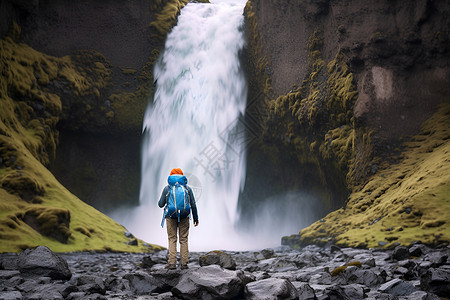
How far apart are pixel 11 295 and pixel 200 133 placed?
20230 millimetres

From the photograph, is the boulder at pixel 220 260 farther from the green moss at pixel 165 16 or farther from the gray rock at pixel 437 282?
the green moss at pixel 165 16

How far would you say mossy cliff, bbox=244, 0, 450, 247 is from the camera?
1151cm

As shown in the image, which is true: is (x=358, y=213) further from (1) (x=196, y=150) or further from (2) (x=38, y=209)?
(1) (x=196, y=150)

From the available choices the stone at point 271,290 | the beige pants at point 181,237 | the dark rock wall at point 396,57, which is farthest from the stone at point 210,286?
the dark rock wall at point 396,57

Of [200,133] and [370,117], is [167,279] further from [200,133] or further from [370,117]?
[200,133]

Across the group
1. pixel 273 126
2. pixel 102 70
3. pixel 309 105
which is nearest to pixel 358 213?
pixel 309 105

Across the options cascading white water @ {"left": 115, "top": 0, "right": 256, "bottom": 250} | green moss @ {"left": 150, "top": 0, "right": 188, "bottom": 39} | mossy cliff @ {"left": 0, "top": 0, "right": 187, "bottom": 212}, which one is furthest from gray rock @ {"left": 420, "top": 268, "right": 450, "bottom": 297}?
green moss @ {"left": 150, "top": 0, "right": 188, "bottom": 39}

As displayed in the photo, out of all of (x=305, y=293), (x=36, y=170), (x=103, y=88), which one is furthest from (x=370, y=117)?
(x=103, y=88)

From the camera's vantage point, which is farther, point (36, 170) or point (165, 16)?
point (165, 16)

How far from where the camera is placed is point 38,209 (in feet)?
38.6

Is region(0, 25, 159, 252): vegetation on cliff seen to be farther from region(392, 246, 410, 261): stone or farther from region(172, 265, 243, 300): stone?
region(392, 246, 410, 261): stone

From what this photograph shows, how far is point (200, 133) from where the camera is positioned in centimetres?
2464

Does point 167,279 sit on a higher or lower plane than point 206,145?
lower

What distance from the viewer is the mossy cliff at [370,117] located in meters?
11.5
